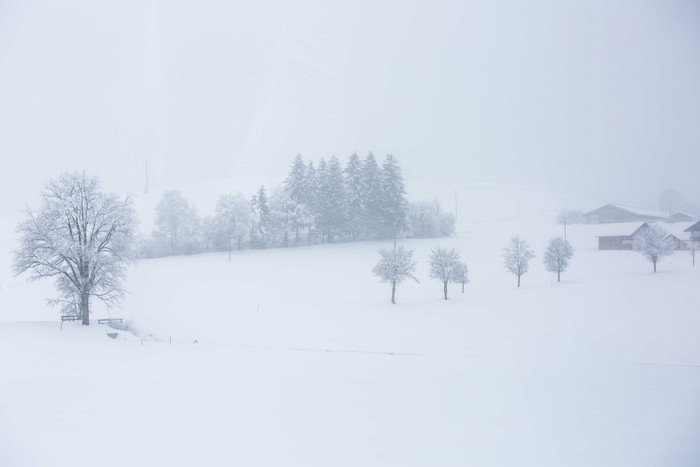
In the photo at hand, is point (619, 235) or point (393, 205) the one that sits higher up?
point (393, 205)

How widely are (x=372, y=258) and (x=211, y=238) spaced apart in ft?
62.9

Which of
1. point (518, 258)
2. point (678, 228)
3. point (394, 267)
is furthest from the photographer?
point (678, 228)

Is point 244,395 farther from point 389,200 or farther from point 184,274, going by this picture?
point 389,200

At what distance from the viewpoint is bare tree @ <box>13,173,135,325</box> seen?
71.6 ft

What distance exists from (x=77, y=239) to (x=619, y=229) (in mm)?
44410

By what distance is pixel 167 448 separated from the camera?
349 inches

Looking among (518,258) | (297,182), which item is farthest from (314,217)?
(518,258)

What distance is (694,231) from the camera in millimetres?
34469

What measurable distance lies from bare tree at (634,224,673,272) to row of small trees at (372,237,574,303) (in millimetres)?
5160

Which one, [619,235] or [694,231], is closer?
[694,231]

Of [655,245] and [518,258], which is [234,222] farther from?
[655,245]

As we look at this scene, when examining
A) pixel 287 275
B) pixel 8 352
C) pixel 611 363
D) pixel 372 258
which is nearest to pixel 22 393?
Result: pixel 8 352

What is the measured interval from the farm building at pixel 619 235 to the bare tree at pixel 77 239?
40732 mm

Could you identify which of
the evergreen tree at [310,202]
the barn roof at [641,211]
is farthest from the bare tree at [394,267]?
the barn roof at [641,211]
